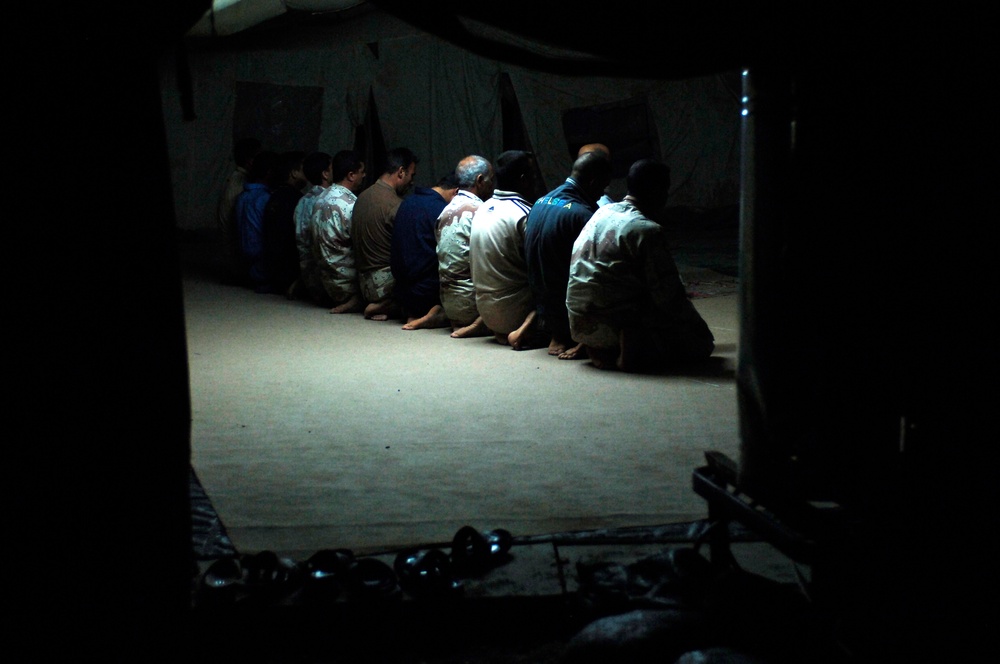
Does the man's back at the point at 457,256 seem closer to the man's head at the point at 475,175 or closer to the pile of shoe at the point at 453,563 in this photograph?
the man's head at the point at 475,175

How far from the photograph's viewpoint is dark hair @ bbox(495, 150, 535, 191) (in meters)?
6.20

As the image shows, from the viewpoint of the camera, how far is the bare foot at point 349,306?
7.83 metres

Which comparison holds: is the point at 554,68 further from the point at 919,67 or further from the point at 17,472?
the point at 17,472

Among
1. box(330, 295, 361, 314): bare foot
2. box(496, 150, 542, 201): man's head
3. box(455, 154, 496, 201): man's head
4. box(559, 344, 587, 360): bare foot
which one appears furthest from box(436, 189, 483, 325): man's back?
box(330, 295, 361, 314): bare foot

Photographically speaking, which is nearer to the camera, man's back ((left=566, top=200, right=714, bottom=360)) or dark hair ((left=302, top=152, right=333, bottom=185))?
man's back ((left=566, top=200, right=714, bottom=360))

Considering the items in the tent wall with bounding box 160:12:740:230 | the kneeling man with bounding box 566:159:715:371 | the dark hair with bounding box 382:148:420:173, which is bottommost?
the kneeling man with bounding box 566:159:715:371

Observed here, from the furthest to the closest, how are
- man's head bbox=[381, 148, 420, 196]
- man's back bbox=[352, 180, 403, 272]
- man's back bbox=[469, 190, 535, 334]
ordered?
1. man's head bbox=[381, 148, 420, 196]
2. man's back bbox=[352, 180, 403, 272]
3. man's back bbox=[469, 190, 535, 334]

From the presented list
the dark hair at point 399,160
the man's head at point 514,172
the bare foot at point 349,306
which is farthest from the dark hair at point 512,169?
the bare foot at point 349,306

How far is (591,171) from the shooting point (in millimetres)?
5742

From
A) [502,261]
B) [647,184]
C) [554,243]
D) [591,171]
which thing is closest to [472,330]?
[502,261]

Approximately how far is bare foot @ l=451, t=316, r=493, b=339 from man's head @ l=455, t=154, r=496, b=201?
0.93 meters

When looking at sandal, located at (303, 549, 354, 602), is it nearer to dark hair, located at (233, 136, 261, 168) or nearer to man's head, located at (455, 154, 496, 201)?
man's head, located at (455, 154, 496, 201)

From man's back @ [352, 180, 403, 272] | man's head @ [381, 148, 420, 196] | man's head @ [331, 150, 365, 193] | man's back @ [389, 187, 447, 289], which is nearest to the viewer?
man's back @ [389, 187, 447, 289]

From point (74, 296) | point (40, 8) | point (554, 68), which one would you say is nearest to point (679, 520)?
point (554, 68)
